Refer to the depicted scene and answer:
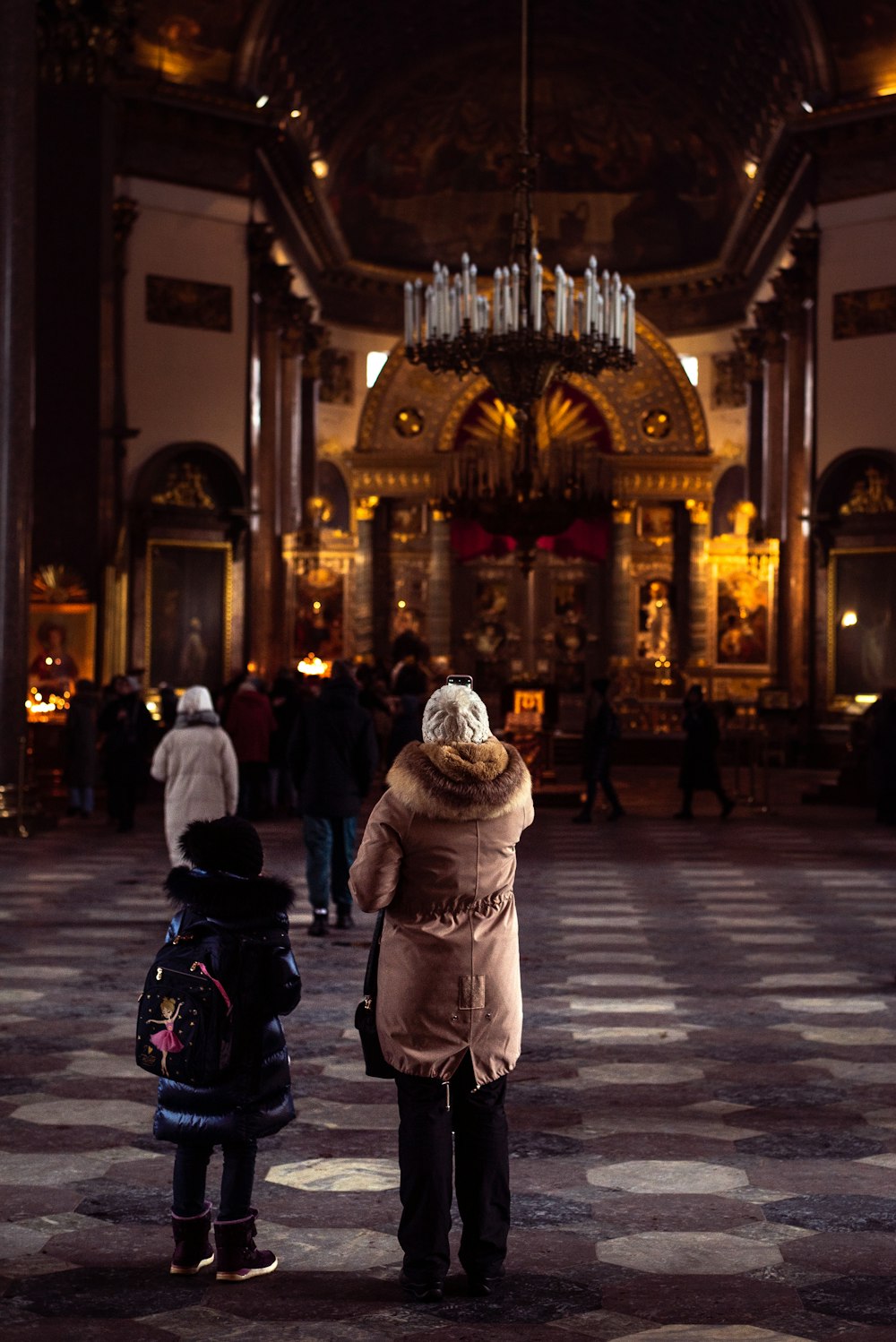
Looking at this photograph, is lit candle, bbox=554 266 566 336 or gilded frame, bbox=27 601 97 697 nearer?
lit candle, bbox=554 266 566 336

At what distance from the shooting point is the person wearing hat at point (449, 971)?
178 inches

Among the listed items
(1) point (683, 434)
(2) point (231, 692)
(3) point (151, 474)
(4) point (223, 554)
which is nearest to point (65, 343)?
(3) point (151, 474)

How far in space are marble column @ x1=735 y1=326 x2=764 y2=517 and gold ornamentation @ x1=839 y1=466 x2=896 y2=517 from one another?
677 centimetres

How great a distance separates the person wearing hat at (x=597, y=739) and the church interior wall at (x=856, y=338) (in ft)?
37.6

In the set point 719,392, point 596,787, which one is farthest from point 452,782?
point 719,392

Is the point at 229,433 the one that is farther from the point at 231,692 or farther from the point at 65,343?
A: the point at 231,692

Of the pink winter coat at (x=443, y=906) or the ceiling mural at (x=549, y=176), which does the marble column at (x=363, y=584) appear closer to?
the ceiling mural at (x=549, y=176)

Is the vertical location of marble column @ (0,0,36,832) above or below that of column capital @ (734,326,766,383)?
below

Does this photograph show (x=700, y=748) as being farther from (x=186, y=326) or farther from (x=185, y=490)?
(x=186, y=326)

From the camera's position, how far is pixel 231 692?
19688 millimetres

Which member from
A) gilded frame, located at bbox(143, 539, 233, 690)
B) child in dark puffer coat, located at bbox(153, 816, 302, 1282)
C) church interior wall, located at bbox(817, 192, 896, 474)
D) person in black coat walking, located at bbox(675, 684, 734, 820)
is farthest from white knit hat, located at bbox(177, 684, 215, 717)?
church interior wall, located at bbox(817, 192, 896, 474)

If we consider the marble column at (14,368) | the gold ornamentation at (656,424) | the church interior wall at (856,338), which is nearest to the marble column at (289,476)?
the gold ornamentation at (656,424)

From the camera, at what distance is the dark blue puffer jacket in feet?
14.6

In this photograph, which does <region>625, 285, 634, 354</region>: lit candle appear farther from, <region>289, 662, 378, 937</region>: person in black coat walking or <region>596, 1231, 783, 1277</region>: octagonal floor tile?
<region>596, 1231, 783, 1277</region>: octagonal floor tile
